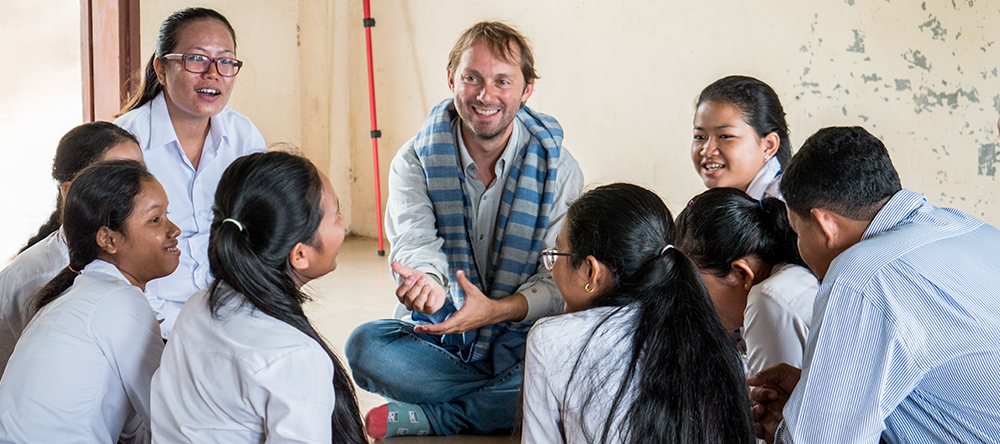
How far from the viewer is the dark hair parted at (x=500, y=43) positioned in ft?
7.36

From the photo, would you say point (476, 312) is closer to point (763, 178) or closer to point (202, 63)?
point (763, 178)

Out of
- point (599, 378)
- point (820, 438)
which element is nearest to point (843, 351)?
point (820, 438)

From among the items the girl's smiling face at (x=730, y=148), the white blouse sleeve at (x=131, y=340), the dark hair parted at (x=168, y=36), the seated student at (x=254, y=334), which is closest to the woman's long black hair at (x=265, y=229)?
the seated student at (x=254, y=334)

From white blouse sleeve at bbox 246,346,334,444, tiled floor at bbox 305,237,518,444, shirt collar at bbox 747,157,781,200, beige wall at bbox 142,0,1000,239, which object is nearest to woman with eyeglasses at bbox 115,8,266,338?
tiled floor at bbox 305,237,518,444

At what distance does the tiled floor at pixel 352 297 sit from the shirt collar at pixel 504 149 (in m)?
0.80

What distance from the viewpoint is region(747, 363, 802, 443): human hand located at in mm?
1523

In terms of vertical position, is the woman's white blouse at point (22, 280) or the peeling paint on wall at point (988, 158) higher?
the peeling paint on wall at point (988, 158)

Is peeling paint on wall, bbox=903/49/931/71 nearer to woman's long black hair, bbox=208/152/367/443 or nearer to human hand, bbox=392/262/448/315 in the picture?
human hand, bbox=392/262/448/315

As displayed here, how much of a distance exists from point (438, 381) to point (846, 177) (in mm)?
1318

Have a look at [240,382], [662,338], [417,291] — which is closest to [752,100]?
[417,291]

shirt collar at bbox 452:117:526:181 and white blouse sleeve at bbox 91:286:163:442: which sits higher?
shirt collar at bbox 452:117:526:181

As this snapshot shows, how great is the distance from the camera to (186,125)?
2355 mm

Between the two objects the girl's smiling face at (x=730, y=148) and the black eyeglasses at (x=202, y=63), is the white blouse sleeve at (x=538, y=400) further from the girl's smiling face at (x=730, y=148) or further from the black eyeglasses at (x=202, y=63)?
the black eyeglasses at (x=202, y=63)

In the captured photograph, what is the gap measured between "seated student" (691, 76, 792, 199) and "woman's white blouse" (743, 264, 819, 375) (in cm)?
78
